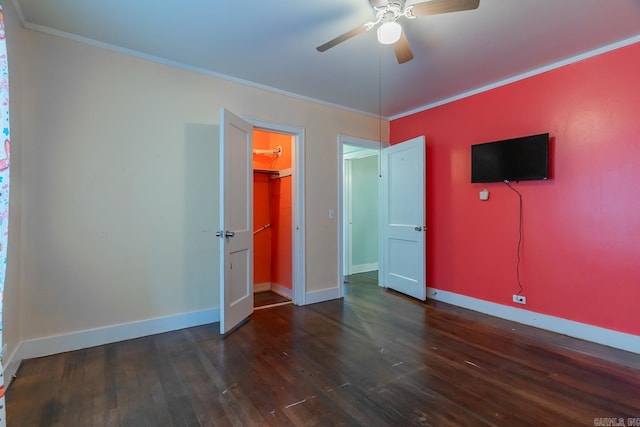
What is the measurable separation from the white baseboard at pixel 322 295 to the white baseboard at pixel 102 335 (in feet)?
3.61

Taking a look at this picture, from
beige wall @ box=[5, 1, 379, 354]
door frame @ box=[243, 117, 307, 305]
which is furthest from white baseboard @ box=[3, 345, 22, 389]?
door frame @ box=[243, 117, 307, 305]

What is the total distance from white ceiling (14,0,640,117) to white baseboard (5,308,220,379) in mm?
2393

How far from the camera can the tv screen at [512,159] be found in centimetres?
294

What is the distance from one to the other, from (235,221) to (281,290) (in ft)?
5.34

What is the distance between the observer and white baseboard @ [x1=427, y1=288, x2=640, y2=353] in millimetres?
2540

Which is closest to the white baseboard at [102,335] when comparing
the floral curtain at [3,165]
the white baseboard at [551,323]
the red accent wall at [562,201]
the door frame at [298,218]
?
the door frame at [298,218]

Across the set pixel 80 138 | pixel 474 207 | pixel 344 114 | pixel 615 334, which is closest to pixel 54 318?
pixel 80 138

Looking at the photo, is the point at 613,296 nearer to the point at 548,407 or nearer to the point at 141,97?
the point at 548,407

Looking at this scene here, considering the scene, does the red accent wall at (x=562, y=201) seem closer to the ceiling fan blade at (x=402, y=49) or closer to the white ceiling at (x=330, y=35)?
the white ceiling at (x=330, y=35)

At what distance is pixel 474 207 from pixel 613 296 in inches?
55.8

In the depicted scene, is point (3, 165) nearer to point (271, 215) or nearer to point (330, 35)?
point (330, 35)

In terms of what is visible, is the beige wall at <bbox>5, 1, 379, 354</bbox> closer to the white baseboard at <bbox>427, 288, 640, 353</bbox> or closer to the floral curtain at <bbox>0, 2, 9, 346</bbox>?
the floral curtain at <bbox>0, 2, 9, 346</bbox>

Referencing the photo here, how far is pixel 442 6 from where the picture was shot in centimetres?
176

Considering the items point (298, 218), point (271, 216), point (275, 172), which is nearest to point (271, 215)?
point (271, 216)
